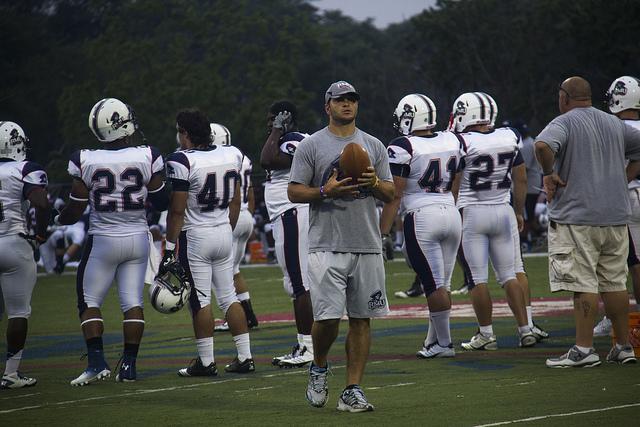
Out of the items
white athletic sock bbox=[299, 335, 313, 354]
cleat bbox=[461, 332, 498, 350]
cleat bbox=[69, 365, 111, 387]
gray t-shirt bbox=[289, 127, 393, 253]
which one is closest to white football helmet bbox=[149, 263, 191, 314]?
cleat bbox=[69, 365, 111, 387]

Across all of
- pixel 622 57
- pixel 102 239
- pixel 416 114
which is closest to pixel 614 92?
pixel 416 114

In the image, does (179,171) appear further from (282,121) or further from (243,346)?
(243,346)

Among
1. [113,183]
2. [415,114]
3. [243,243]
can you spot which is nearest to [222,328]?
[243,243]

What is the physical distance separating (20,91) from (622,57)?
24402 millimetres

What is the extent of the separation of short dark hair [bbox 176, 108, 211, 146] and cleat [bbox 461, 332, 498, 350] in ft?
10.0

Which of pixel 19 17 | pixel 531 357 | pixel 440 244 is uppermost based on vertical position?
pixel 19 17

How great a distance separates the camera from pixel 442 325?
10.8 meters

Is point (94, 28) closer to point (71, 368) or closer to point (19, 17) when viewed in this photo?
point (19, 17)

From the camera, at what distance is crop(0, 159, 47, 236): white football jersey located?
10219 millimetres

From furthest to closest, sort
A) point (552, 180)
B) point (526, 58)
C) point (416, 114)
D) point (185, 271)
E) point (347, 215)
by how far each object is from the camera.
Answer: point (526, 58) < point (416, 114) < point (185, 271) < point (552, 180) < point (347, 215)

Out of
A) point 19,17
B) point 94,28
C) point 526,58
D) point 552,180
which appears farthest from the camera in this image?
point 94,28

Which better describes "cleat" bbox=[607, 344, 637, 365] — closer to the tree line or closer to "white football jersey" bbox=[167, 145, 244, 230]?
"white football jersey" bbox=[167, 145, 244, 230]

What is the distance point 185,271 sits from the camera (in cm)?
1045

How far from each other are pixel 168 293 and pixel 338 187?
8.16 feet
